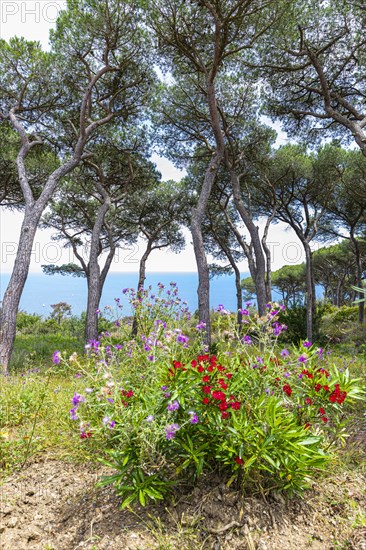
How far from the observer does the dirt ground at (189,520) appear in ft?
7.25

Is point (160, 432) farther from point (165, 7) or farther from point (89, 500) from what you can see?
point (165, 7)

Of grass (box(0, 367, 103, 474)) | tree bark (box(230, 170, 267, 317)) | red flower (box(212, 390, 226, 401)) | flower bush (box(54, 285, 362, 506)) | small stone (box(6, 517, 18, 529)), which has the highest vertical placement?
tree bark (box(230, 170, 267, 317))

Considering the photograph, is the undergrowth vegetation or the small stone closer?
the undergrowth vegetation

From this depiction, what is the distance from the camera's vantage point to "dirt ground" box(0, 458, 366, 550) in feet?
7.25

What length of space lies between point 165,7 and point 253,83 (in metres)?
3.95

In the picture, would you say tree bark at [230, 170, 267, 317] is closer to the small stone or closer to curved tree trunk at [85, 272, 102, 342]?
curved tree trunk at [85, 272, 102, 342]

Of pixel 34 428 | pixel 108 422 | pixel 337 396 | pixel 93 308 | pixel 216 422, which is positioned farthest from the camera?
pixel 93 308

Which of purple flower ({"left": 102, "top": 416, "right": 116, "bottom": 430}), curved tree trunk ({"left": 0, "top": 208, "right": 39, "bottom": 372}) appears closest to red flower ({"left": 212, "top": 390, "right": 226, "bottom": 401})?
purple flower ({"left": 102, "top": 416, "right": 116, "bottom": 430})

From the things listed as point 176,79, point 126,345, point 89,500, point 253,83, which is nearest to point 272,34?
point 253,83

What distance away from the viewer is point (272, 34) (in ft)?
28.8

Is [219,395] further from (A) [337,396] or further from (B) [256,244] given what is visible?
(B) [256,244]

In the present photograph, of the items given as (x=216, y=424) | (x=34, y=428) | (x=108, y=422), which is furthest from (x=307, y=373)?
(x=34, y=428)

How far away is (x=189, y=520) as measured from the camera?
232cm

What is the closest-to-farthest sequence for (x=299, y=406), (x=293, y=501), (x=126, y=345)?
(x=293, y=501)
(x=299, y=406)
(x=126, y=345)
